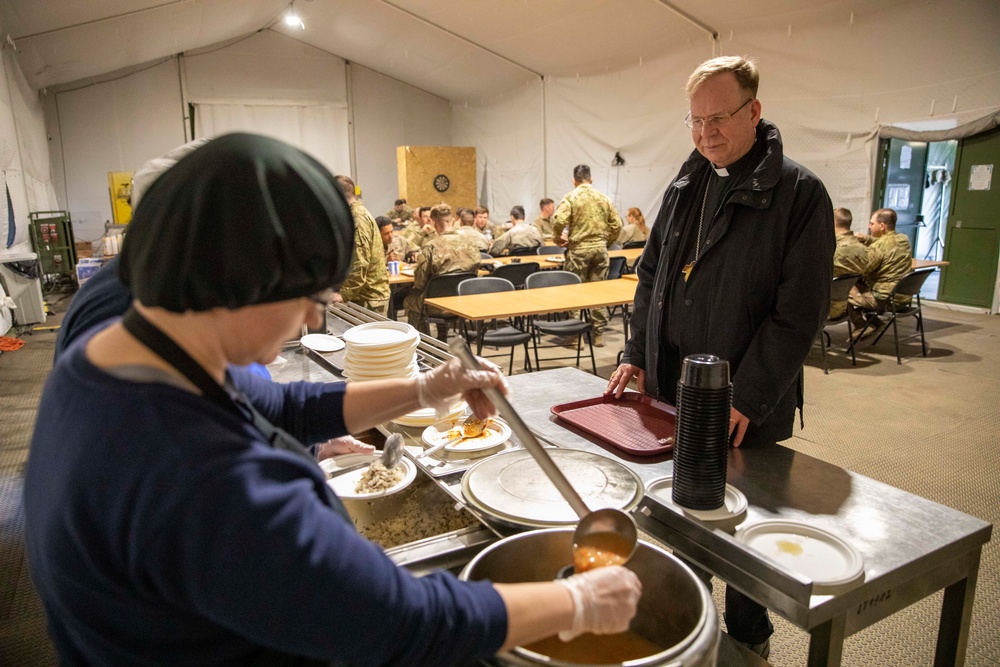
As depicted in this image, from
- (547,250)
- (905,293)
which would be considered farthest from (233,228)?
A: (547,250)

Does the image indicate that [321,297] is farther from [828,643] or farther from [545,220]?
[545,220]

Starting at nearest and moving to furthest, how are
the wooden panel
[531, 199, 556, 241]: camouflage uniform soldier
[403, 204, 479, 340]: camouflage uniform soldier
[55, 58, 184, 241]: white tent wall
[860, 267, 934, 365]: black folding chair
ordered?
the wooden panel
[860, 267, 934, 365]: black folding chair
[403, 204, 479, 340]: camouflage uniform soldier
[531, 199, 556, 241]: camouflage uniform soldier
[55, 58, 184, 241]: white tent wall

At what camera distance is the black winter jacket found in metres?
1.63

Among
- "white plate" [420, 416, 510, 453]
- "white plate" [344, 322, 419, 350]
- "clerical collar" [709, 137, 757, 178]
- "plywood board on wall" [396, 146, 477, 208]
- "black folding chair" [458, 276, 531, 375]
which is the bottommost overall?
"black folding chair" [458, 276, 531, 375]

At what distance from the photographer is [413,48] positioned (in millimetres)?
12289

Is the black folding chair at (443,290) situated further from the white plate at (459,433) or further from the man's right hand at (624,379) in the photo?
the white plate at (459,433)

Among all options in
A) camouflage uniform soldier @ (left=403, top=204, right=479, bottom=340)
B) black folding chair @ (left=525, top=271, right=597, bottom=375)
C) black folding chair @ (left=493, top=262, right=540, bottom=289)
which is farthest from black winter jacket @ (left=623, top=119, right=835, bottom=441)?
black folding chair @ (left=493, top=262, right=540, bottom=289)

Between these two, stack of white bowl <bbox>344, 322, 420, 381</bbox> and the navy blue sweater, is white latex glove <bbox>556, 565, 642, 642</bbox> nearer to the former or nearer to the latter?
the navy blue sweater

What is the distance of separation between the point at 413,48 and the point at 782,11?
6.84m

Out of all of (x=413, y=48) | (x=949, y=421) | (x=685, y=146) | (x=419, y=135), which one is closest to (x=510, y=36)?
(x=413, y=48)

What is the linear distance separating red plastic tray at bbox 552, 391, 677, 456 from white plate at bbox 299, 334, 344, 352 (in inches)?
41.1

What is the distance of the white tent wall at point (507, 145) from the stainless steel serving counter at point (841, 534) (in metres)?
12.0

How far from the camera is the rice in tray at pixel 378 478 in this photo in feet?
4.94

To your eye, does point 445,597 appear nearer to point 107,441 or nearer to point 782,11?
point 107,441
